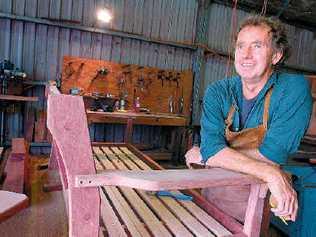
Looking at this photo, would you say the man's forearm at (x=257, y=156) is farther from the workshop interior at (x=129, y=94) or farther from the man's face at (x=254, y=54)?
the man's face at (x=254, y=54)

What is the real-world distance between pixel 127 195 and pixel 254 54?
1.22 m

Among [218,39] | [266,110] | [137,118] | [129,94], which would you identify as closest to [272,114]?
[266,110]

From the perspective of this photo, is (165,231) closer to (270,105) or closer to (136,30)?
(270,105)

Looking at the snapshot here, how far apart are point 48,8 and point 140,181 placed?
18.1ft

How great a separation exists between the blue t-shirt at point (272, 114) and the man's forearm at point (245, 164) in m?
0.06

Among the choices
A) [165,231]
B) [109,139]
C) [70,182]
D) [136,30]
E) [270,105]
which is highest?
[136,30]

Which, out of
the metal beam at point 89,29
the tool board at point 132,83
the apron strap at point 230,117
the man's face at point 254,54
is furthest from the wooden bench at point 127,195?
the metal beam at point 89,29

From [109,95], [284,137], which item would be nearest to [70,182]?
[284,137]

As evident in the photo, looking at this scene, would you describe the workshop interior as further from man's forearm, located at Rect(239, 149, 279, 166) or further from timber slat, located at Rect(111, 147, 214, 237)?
man's forearm, located at Rect(239, 149, 279, 166)

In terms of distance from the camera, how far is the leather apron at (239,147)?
1860 mm

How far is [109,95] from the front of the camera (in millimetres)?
5980

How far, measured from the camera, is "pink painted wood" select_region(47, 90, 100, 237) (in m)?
1.07

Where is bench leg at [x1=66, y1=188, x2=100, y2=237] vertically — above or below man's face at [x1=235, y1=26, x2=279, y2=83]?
below

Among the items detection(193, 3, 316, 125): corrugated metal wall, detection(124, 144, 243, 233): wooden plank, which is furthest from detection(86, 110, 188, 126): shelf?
detection(124, 144, 243, 233): wooden plank
